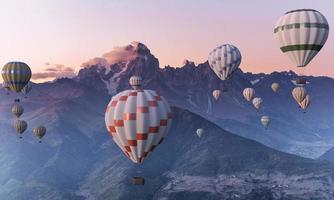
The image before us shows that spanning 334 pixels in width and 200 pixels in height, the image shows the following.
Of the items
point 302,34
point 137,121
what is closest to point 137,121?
point 137,121

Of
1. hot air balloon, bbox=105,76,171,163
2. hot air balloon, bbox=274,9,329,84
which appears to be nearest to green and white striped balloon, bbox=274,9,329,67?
hot air balloon, bbox=274,9,329,84

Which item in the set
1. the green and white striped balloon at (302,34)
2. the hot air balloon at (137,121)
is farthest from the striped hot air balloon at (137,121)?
the green and white striped balloon at (302,34)

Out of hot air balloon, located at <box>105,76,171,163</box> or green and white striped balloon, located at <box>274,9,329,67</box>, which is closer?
hot air balloon, located at <box>105,76,171,163</box>

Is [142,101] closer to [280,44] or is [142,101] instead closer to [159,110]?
[159,110]

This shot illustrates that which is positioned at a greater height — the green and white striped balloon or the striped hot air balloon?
the green and white striped balloon

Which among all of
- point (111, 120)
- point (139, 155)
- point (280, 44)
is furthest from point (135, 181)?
point (280, 44)

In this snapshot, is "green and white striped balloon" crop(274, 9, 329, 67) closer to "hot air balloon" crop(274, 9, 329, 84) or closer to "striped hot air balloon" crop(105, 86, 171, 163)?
"hot air balloon" crop(274, 9, 329, 84)
